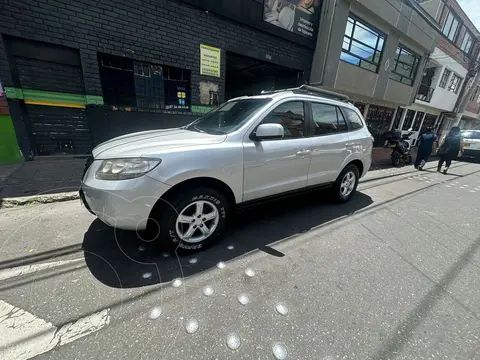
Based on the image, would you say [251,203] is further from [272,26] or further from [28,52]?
[272,26]

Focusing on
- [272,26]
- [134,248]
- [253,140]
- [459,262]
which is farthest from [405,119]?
[134,248]

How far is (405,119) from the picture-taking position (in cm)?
1620

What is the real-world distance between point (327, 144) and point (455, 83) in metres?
23.5

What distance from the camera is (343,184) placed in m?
4.03

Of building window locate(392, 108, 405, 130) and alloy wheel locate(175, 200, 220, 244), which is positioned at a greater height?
building window locate(392, 108, 405, 130)

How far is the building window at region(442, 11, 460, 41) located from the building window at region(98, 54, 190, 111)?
20.2 metres

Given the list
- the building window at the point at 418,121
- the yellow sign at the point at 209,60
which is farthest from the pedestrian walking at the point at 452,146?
the building window at the point at 418,121

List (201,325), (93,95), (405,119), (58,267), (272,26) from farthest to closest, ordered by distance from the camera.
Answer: (405,119)
(272,26)
(93,95)
(58,267)
(201,325)

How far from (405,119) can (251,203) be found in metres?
19.0

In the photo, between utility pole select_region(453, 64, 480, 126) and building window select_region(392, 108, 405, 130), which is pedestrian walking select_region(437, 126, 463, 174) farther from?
utility pole select_region(453, 64, 480, 126)

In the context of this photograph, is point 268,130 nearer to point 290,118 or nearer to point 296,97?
point 290,118

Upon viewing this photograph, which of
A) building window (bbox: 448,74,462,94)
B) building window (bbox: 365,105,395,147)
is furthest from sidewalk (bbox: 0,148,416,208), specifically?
building window (bbox: 448,74,462,94)

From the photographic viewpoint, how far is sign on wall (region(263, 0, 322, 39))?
289 inches

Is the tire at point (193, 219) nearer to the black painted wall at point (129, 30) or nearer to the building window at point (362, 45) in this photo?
the black painted wall at point (129, 30)
